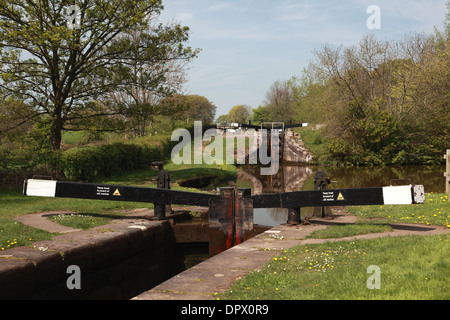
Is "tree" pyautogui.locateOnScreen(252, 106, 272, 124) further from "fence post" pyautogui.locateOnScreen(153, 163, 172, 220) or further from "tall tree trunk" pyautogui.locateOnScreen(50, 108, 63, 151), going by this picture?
"fence post" pyautogui.locateOnScreen(153, 163, 172, 220)

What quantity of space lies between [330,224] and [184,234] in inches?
139

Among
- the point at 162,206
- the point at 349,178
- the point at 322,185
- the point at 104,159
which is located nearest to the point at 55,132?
the point at 104,159

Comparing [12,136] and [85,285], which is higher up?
[12,136]

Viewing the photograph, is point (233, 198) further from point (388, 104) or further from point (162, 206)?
point (388, 104)

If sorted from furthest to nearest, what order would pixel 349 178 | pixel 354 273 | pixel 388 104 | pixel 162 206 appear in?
pixel 388 104
pixel 349 178
pixel 162 206
pixel 354 273

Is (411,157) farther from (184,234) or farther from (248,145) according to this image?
(184,234)

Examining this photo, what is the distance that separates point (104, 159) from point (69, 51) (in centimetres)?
488

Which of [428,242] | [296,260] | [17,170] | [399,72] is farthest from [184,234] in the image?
[399,72]

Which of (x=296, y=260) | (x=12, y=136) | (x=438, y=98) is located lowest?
(x=296, y=260)

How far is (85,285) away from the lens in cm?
799

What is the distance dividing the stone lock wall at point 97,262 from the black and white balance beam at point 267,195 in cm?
67

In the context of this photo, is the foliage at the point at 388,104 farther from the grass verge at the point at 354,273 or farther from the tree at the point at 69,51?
the grass verge at the point at 354,273

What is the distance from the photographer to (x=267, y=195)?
33.3 ft

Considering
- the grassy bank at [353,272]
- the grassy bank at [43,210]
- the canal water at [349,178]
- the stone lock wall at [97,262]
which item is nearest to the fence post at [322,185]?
the grassy bank at [353,272]
